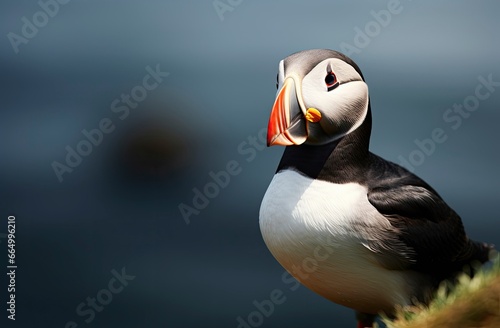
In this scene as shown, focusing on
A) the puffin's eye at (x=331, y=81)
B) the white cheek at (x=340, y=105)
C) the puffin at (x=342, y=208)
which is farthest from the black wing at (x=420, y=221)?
the puffin's eye at (x=331, y=81)

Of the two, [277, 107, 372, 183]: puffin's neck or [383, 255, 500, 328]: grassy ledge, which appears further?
[277, 107, 372, 183]: puffin's neck

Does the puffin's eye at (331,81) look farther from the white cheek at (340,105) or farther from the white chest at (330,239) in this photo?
the white chest at (330,239)

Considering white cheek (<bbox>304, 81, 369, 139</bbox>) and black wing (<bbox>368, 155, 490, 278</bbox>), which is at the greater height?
white cheek (<bbox>304, 81, 369, 139</bbox>)

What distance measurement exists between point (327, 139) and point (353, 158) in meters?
0.09

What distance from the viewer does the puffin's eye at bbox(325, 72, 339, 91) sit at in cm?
Result: 204

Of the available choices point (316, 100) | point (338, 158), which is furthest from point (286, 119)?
point (338, 158)

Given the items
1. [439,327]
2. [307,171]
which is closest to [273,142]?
[307,171]

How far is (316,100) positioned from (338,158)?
182 millimetres

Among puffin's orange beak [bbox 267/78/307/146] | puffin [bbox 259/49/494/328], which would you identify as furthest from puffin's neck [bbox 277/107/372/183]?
puffin's orange beak [bbox 267/78/307/146]

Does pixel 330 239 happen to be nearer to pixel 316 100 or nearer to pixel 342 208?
pixel 342 208

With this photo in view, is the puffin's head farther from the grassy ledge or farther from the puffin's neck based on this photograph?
the grassy ledge

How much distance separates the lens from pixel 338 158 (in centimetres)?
208

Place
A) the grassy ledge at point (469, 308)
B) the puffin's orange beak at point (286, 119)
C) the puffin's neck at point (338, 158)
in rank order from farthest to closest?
the puffin's neck at point (338, 158)
the puffin's orange beak at point (286, 119)
the grassy ledge at point (469, 308)

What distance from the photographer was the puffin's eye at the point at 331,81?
2041mm
